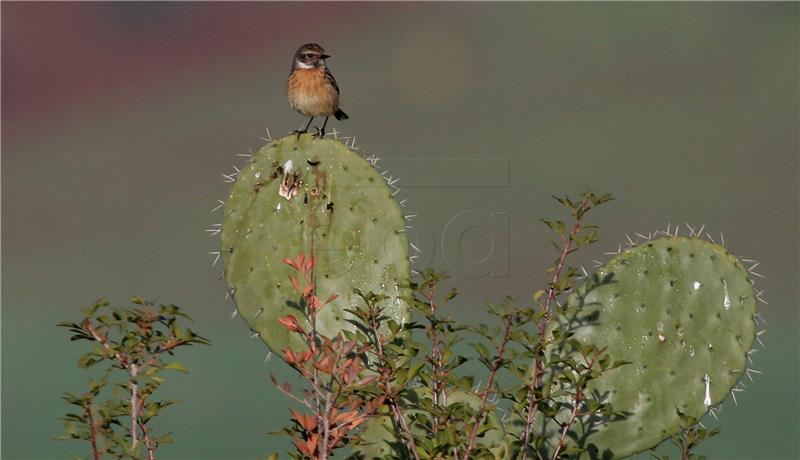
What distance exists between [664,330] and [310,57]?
7.37 feet

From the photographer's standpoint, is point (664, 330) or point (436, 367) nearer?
point (436, 367)

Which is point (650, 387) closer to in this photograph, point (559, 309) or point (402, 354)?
point (559, 309)

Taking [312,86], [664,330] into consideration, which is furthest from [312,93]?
[664,330]

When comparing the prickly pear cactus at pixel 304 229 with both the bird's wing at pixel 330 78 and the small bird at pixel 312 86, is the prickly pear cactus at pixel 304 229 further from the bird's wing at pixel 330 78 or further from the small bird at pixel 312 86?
the bird's wing at pixel 330 78

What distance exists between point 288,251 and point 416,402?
1017 mm

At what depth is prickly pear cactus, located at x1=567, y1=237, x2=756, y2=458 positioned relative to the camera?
4.39 metres

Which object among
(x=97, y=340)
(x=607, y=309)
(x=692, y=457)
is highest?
(x=607, y=309)

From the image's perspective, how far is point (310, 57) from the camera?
5453 mm

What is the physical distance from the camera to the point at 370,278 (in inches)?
173

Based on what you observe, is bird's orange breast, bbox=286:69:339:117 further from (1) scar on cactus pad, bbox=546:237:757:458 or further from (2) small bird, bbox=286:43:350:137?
(1) scar on cactus pad, bbox=546:237:757:458

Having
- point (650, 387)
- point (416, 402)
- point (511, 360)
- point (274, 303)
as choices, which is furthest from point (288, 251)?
point (650, 387)

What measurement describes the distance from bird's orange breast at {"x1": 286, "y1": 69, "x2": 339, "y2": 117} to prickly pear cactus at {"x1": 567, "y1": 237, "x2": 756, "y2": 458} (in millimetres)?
1715

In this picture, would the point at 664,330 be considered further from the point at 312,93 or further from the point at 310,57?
the point at 310,57

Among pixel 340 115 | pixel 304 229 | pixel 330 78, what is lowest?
pixel 304 229
